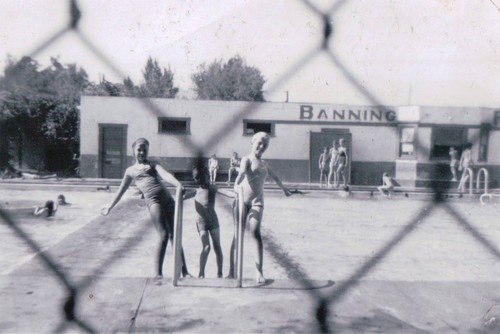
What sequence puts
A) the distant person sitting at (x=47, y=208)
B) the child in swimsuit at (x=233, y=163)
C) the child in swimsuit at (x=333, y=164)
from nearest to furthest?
the child in swimsuit at (x=333, y=164) < the child in swimsuit at (x=233, y=163) < the distant person sitting at (x=47, y=208)

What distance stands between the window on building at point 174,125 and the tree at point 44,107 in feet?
0.41

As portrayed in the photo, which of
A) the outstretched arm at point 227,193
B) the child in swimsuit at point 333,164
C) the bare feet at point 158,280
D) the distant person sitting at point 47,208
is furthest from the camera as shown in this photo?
the distant person sitting at point 47,208

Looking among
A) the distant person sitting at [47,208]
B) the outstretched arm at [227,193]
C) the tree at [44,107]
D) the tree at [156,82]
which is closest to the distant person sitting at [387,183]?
the tree at [156,82]

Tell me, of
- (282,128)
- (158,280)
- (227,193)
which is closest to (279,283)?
(158,280)

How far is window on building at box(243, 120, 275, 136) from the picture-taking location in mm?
833

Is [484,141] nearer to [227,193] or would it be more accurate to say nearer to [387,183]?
[387,183]

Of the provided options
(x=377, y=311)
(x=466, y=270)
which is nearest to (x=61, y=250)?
(x=377, y=311)

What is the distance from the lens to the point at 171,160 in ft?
2.73

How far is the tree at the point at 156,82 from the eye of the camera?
66 centimetres

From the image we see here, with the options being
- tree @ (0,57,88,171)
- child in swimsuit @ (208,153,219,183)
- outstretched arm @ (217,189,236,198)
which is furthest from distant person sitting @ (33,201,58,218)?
tree @ (0,57,88,171)

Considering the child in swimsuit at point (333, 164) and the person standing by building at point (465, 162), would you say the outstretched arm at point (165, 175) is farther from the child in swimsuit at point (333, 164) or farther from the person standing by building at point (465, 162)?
the person standing by building at point (465, 162)

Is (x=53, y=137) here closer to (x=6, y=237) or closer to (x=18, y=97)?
(x=18, y=97)

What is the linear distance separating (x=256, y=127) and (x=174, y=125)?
0.16m

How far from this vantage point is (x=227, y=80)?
69cm
